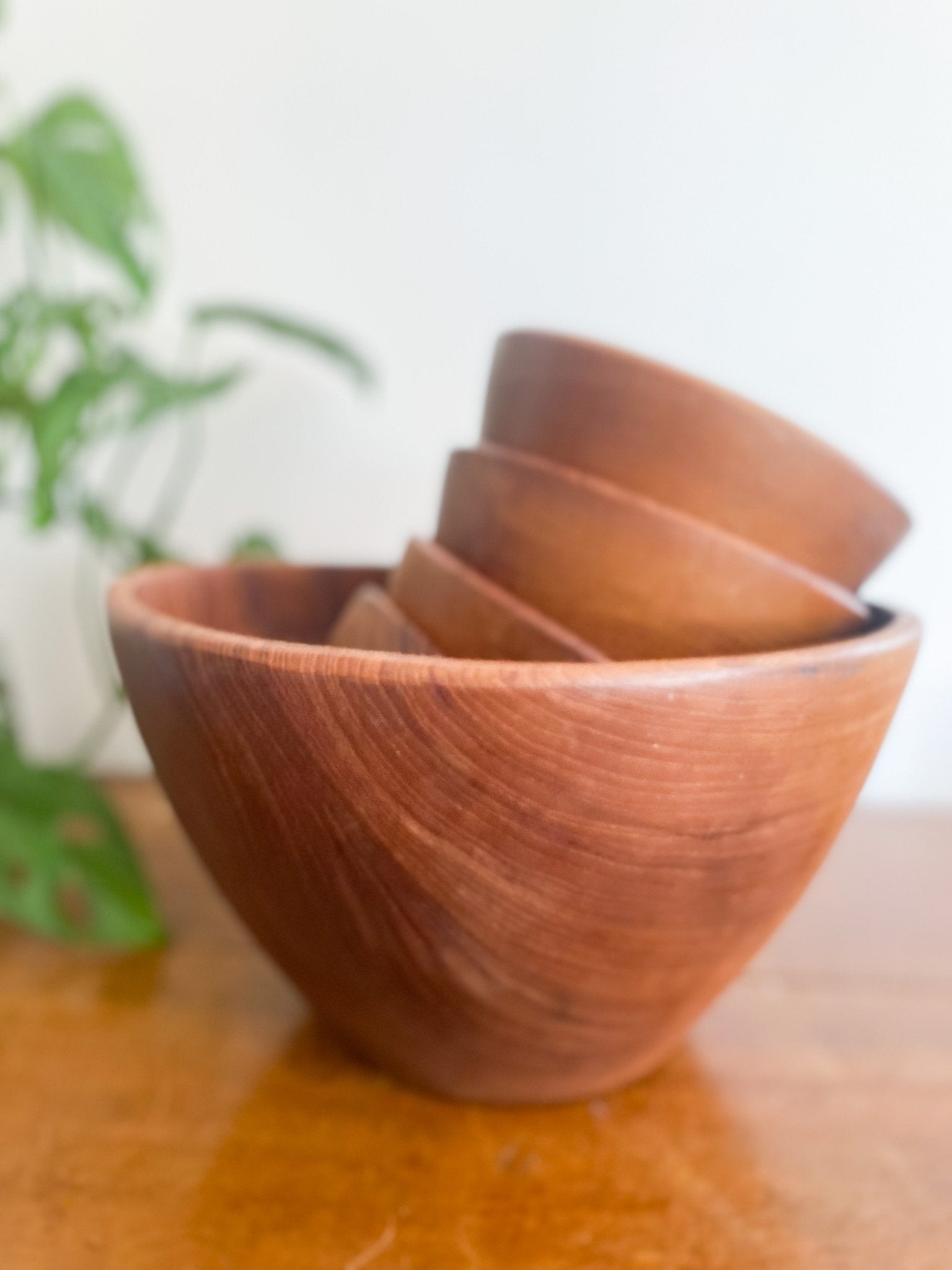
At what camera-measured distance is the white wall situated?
2.25 ft

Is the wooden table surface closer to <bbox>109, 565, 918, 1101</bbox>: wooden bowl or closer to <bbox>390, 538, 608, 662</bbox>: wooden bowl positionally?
<bbox>109, 565, 918, 1101</bbox>: wooden bowl

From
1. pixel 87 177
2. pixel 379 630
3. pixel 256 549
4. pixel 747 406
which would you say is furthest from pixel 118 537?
pixel 747 406

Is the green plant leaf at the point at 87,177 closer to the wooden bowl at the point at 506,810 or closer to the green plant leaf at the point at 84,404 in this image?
the green plant leaf at the point at 84,404

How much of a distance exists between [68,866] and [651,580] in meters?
0.34

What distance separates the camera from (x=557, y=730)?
0.25 meters

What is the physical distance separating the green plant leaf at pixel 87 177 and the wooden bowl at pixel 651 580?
1.29 feet

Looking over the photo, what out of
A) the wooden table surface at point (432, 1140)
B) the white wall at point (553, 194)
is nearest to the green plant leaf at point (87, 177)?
the white wall at point (553, 194)

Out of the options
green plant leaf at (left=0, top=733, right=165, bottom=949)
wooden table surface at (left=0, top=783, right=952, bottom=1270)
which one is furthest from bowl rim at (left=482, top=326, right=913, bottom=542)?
green plant leaf at (left=0, top=733, right=165, bottom=949)

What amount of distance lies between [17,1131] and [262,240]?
2.11 feet

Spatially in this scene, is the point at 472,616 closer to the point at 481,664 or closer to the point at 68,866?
the point at 481,664

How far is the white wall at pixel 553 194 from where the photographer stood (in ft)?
2.25

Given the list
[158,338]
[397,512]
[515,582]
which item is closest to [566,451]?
[515,582]

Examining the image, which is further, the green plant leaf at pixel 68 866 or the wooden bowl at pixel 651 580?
the green plant leaf at pixel 68 866

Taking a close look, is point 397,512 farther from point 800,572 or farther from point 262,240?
point 800,572
